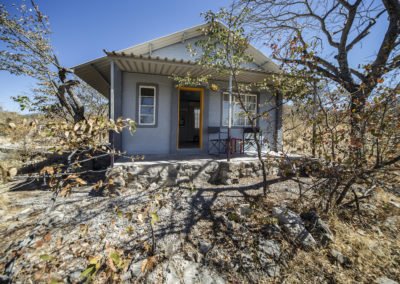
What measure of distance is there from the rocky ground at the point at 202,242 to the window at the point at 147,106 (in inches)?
118

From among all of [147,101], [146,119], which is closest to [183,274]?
[146,119]

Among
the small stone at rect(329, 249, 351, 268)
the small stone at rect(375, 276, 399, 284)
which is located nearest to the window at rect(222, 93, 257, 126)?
the small stone at rect(329, 249, 351, 268)

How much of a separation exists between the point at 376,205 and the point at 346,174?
1776 mm

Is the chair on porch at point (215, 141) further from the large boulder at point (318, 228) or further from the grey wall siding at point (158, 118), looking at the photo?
the large boulder at point (318, 228)

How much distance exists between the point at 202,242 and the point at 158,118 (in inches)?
179

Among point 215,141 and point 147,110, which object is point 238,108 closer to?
point 215,141

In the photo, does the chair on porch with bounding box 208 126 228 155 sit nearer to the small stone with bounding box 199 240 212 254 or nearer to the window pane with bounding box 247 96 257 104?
the window pane with bounding box 247 96 257 104

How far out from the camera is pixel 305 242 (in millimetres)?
2990

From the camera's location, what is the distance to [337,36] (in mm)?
6793

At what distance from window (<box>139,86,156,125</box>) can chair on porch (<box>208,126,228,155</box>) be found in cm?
213


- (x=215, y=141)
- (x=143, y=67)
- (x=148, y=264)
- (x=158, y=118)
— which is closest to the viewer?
(x=148, y=264)

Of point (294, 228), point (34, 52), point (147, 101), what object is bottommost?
point (294, 228)

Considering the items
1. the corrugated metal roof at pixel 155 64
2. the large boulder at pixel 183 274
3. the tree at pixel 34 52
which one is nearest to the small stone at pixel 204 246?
the large boulder at pixel 183 274

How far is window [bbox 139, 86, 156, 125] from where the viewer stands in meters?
6.45
